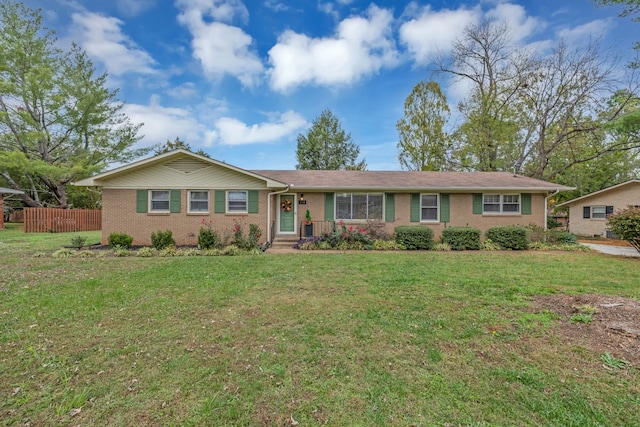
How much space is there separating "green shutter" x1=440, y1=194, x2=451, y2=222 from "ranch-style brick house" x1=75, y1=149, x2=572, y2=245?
0.04 m

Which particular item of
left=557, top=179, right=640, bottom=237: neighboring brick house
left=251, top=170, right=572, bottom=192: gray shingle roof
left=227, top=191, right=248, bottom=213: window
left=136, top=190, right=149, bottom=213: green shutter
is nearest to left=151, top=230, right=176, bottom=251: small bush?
left=136, top=190, right=149, bottom=213: green shutter

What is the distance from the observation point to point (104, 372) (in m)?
2.73

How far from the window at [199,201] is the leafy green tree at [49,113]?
14.8m

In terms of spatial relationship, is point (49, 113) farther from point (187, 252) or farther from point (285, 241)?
point (285, 241)

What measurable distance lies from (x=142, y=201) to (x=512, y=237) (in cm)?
1532

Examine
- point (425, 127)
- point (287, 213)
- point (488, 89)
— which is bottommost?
point (287, 213)

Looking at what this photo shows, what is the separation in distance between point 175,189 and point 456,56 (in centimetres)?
2255

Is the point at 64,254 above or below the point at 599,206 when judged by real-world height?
below

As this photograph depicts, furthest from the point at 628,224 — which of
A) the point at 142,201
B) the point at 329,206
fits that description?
the point at 142,201

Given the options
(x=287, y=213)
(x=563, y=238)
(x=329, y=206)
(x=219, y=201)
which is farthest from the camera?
(x=287, y=213)

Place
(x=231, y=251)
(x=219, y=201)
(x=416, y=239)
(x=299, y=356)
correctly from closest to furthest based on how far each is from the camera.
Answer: (x=299, y=356), (x=231, y=251), (x=416, y=239), (x=219, y=201)

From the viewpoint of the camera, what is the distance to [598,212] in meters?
18.1

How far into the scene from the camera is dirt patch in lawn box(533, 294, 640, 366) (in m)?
3.11

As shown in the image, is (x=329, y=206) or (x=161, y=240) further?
(x=329, y=206)
